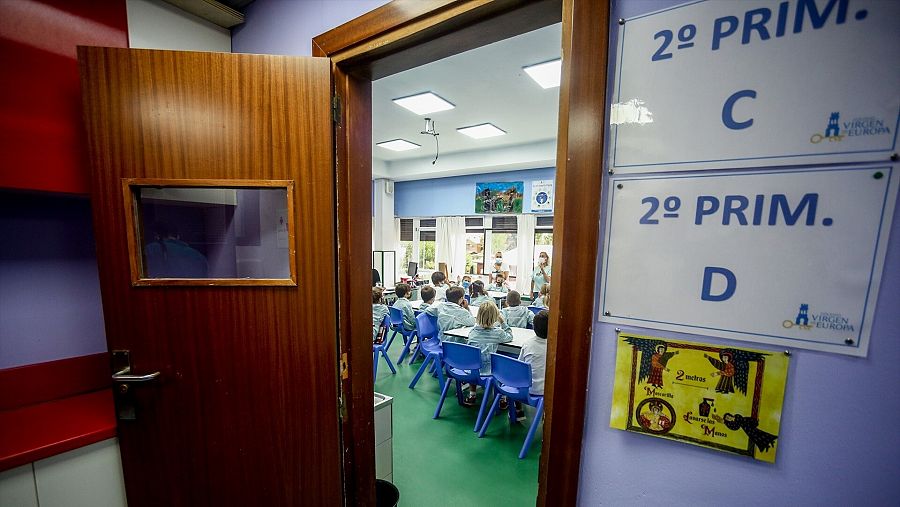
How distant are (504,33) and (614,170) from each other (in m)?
0.59

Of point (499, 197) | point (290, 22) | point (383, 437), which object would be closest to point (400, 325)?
point (383, 437)

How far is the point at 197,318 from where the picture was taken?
3.72ft

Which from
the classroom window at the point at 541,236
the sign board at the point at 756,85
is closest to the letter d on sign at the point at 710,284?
the sign board at the point at 756,85

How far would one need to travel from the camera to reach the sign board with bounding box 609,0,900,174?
525mm

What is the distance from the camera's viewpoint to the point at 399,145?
545 centimetres

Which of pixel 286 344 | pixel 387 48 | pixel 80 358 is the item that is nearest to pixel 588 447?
pixel 286 344

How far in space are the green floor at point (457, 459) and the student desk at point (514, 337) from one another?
624 mm

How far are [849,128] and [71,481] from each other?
2.41 m

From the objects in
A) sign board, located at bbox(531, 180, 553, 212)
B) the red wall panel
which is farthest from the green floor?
sign board, located at bbox(531, 180, 553, 212)

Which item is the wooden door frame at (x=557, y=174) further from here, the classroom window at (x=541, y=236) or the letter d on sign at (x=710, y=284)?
the classroom window at (x=541, y=236)

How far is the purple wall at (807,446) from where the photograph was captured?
0.54 metres

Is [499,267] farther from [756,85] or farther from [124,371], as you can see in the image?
[756,85]

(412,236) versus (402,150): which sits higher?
(402,150)

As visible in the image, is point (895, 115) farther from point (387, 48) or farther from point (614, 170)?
point (387, 48)
